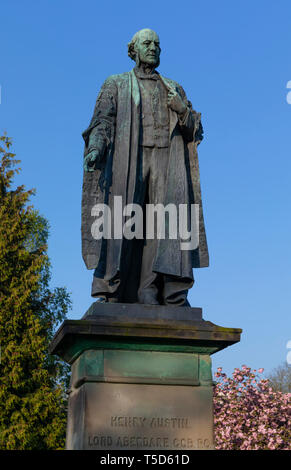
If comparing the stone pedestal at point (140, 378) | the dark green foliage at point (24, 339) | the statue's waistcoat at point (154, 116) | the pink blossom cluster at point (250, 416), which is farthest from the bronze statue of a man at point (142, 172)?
the dark green foliage at point (24, 339)

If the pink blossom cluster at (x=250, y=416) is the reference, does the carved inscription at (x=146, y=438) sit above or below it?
below

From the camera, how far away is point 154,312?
6.38 meters

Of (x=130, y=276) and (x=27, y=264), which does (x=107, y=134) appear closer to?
(x=130, y=276)

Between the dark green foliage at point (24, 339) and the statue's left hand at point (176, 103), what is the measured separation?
18.8 metres

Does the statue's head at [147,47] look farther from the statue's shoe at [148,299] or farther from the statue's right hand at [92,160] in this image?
the statue's shoe at [148,299]

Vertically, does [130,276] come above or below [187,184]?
below

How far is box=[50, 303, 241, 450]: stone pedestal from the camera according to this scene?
578 centimetres

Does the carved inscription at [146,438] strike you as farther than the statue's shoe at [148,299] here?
No

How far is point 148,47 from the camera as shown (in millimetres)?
7352

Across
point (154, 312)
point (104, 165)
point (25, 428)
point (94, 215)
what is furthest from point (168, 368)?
point (25, 428)

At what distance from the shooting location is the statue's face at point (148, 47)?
7.35 metres

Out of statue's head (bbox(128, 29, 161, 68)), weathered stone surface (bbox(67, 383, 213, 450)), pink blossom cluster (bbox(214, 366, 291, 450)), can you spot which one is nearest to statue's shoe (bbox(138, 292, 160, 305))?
weathered stone surface (bbox(67, 383, 213, 450))

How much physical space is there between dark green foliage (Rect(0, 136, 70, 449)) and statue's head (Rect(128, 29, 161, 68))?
1878cm
